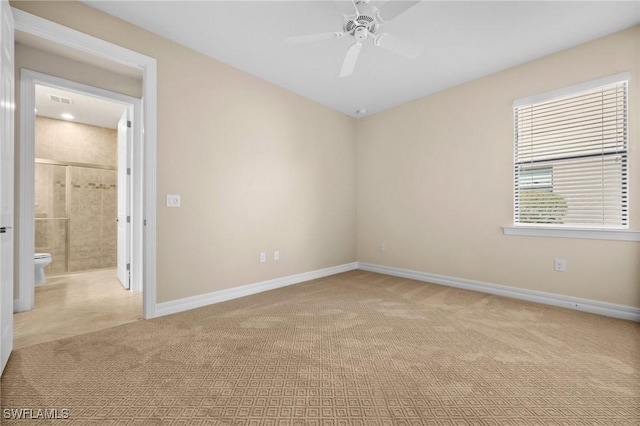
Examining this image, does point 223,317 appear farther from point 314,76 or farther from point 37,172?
point 37,172

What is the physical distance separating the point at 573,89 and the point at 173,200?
4302mm

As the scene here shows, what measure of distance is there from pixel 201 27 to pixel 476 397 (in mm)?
3552

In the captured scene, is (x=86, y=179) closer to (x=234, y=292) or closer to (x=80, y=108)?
(x=80, y=108)

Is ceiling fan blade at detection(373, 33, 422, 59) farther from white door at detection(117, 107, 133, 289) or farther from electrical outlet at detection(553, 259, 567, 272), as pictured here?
white door at detection(117, 107, 133, 289)

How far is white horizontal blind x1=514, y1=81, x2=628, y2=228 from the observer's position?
2.69 metres

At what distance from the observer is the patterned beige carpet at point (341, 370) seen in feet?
4.56

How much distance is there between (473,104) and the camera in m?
3.59

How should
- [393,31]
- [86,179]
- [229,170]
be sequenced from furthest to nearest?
[86,179] < [229,170] < [393,31]

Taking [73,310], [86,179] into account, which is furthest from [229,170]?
[86,179]

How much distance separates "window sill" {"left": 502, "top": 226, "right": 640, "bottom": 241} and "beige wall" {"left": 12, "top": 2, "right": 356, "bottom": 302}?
252 cm

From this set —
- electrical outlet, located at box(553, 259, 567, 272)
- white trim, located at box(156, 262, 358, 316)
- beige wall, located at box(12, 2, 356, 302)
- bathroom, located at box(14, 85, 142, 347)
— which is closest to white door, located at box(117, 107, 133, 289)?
bathroom, located at box(14, 85, 142, 347)

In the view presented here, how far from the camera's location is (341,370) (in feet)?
5.76

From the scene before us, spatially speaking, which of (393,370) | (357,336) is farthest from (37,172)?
(393,370)

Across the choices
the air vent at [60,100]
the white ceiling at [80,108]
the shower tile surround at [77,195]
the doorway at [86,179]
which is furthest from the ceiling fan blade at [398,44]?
the shower tile surround at [77,195]
